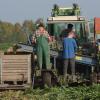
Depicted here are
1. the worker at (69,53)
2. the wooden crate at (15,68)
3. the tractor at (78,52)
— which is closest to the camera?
the wooden crate at (15,68)

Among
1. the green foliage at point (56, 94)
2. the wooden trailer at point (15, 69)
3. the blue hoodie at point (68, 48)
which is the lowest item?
the green foliage at point (56, 94)

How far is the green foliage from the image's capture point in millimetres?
12039

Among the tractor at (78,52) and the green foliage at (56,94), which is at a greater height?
the tractor at (78,52)

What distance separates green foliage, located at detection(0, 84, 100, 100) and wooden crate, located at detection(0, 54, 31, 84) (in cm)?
83

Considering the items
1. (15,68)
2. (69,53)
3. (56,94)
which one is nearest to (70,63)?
(69,53)

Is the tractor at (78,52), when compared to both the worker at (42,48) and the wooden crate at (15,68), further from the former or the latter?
the wooden crate at (15,68)

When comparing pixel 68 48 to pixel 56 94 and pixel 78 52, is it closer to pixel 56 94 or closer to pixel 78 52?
pixel 78 52

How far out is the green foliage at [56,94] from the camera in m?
12.0

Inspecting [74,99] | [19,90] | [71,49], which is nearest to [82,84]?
[71,49]

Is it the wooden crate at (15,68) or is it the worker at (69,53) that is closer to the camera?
the wooden crate at (15,68)

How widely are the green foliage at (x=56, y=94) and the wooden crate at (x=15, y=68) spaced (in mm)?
827

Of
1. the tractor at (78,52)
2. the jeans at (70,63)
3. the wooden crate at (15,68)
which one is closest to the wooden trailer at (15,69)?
the wooden crate at (15,68)

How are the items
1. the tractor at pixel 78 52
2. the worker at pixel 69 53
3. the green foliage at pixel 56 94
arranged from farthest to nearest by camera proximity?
the worker at pixel 69 53
the tractor at pixel 78 52
the green foliage at pixel 56 94

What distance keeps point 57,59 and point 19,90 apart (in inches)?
102
